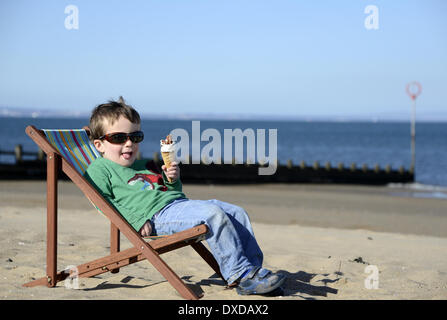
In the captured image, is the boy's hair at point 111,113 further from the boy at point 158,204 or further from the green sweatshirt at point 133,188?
the green sweatshirt at point 133,188

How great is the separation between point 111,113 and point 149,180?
22.5 inches

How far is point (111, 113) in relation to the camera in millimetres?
4207

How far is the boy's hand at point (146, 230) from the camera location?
3893 mm

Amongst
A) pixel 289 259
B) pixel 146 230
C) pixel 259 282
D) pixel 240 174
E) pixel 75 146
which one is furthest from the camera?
pixel 240 174

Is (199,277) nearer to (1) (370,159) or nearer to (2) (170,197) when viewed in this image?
(2) (170,197)

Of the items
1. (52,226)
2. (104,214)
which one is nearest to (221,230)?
(104,214)

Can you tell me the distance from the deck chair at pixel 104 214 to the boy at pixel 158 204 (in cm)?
14

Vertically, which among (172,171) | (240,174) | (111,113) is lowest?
(240,174)

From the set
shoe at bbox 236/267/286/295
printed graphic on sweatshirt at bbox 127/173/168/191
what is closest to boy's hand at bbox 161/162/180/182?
printed graphic on sweatshirt at bbox 127/173/168/191

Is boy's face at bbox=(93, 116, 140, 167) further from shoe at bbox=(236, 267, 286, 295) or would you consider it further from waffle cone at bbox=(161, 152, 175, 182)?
shoe at bbox=(236, 267, 286, 295)

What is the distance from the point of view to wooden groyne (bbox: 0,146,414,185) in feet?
59.1

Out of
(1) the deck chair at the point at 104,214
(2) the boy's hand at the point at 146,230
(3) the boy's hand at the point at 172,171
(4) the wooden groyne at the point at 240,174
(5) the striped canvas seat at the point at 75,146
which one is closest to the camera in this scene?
(1) the deck chair at the point at 104,214

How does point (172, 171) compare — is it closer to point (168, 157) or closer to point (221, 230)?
point (168, 157)

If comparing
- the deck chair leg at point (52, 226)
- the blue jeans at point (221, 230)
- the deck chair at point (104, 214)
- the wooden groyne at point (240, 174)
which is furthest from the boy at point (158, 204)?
the wooden groyne at point (240, 174)
